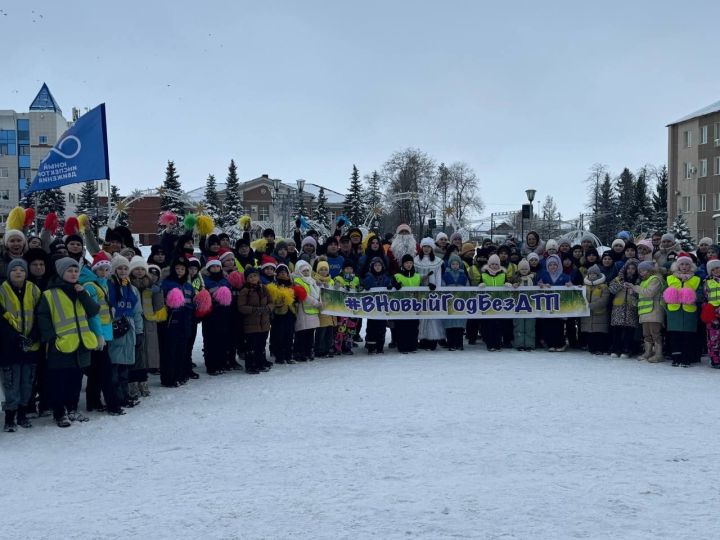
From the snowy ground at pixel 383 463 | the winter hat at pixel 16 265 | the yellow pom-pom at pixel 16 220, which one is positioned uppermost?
the yellow pom-pom at pixel 16 220

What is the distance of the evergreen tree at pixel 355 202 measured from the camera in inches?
2783

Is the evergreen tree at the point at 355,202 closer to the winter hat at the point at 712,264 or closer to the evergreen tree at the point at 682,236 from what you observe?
the evergreen tree at the point at 682,236

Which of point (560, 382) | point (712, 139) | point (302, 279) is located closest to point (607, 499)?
point (560, 382)

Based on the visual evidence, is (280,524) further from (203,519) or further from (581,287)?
(581,287)

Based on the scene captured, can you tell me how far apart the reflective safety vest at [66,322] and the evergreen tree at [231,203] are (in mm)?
58208

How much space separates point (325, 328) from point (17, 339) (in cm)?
522

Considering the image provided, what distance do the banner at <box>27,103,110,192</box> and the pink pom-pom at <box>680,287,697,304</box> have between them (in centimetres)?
858

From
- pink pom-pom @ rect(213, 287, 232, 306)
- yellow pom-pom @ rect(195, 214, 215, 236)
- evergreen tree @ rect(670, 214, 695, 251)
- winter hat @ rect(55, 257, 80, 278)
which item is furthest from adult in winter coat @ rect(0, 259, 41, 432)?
evergreen tree @ rect(670, 214, 695, 251)

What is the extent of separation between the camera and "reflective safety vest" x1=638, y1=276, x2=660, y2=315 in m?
10.2

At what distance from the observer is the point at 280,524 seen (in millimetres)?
4215

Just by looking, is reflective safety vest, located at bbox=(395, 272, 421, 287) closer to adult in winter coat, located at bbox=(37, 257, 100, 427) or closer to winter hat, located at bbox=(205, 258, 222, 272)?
winter hat, located at bbox=(205, 258, 222, 272)

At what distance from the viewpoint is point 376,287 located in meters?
11.5

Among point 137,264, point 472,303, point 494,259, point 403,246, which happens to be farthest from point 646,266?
point 137,264

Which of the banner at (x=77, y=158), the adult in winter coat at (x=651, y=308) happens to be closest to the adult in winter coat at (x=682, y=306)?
the adult in winter coat at (x=651, y=308)
